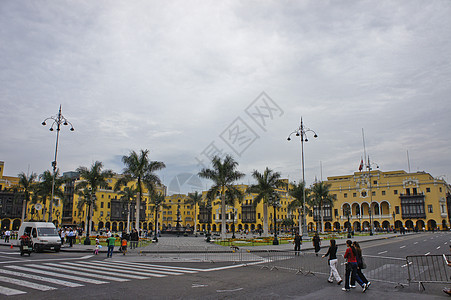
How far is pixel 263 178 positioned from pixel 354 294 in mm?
32375

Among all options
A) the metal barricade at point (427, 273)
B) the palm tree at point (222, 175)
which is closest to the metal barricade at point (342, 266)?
the metal barricade at point (427, 273)

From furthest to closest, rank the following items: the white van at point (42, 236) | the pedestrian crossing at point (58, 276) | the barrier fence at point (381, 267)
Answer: the white van at point (42, 236)
the barrier fence at point (381, 267)
the pedestrian crossing at point (58, 276)

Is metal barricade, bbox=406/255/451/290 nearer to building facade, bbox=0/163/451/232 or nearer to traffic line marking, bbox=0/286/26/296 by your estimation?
traffic line marking, bbox=0/286/26/296

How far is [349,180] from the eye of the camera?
9850cm

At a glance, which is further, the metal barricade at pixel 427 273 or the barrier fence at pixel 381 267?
the barrier fence at pixel 381 267

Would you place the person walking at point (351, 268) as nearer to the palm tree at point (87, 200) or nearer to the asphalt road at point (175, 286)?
the asphalt road at point (175, 286)

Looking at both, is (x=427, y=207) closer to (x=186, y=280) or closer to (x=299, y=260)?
(x=299, y=260)

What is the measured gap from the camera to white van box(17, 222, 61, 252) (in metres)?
23.1

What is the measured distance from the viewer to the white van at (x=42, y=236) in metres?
23.1

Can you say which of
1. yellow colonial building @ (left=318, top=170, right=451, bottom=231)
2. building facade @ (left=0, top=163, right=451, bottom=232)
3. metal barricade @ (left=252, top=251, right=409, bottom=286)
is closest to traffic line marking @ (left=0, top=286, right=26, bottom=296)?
metal barricade @ (left=252, top=251, right=409, bottom=286)

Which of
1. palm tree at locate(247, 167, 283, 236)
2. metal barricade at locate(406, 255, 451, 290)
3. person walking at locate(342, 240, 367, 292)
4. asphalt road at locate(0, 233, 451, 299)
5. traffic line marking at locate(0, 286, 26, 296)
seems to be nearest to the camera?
traffic line marking at locate(0, 286, 26, 296)

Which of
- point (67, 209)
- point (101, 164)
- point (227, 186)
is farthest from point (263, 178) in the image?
point (67, 209)

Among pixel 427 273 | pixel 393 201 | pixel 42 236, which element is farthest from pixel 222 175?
pixel 393 201

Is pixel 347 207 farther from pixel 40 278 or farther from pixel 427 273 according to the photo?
pixel 40 278
